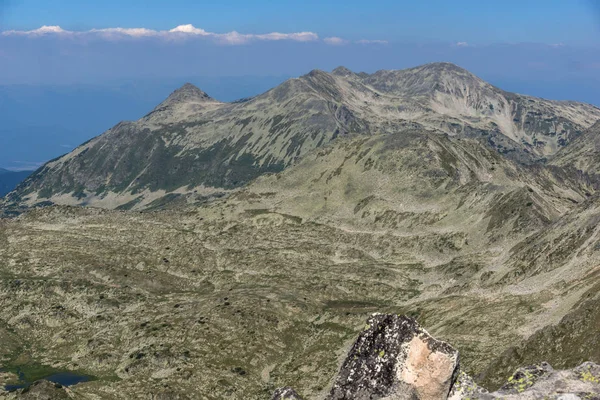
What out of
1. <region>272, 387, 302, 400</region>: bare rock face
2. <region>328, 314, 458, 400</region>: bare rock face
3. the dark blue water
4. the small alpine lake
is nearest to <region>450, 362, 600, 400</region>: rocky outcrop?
<region>328, 314, 458, 400</region>: bare rock face

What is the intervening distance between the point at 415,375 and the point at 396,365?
1034 millimetres

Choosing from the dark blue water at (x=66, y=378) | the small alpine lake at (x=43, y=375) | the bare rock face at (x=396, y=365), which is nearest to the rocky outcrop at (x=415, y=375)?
the bare rock face at (x=396, y=365)

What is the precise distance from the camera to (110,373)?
138m

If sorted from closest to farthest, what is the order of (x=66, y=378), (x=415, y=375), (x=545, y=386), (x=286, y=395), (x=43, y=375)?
(x=415, y=375) < (x=545, y=386) < (x=286, y=395) < (x=66, y=378) < (x=43, y=375)

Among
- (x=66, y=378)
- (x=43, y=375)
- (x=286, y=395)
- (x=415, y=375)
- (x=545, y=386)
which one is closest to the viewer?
(x=415, y=375)

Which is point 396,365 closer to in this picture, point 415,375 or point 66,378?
point 415,375

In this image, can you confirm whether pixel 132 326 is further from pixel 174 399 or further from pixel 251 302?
pixel 174 399

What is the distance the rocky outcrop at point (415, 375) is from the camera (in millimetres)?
23562

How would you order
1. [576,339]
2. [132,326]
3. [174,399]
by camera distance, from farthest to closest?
[132,326]
[174,399]
[576,339]

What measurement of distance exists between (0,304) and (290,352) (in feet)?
354

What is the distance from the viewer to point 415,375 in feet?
78.3

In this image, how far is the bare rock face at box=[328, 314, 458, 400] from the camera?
23.6m

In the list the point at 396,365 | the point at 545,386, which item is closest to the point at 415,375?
the point at 396,365

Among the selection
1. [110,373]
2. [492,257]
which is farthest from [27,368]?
[492,257]
